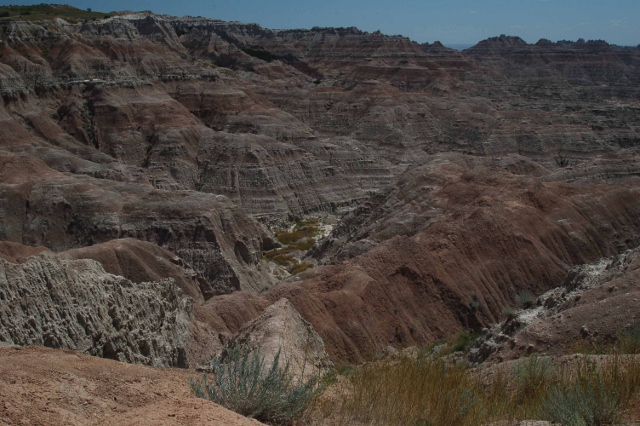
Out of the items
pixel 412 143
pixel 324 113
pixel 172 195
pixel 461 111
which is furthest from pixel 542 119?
pixel 172 195

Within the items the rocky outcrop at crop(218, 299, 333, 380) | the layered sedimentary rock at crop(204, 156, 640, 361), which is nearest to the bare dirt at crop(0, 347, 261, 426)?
the rocky outcrop at crop(218, 299, 333, 380)

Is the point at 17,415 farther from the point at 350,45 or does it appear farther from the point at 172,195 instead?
the point at 350,45

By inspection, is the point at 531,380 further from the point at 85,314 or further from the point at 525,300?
the point at 525,300

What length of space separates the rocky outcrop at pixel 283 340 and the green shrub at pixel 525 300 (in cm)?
1557

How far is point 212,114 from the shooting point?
91.6m

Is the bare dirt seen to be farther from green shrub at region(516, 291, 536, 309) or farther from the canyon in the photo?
green shrub at region(516, 291, 536, 309)

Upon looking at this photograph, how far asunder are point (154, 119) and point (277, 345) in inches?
2837

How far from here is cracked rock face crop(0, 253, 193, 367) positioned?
16.9m

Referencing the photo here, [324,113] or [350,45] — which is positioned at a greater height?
[350,45]

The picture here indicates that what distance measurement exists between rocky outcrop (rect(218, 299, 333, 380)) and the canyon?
6.3 inches

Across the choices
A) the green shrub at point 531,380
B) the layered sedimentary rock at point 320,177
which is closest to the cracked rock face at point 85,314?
the layered sedimentary rock at point 320,177

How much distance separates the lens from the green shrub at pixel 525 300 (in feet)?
101

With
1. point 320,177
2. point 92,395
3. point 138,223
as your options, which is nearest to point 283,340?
point 92,395

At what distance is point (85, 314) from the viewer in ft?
60.7
